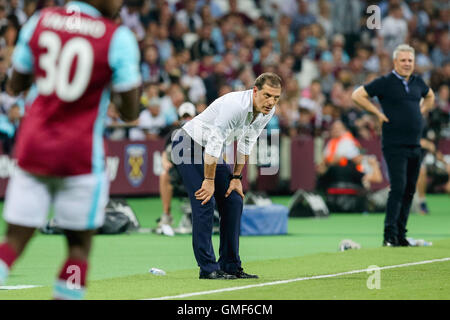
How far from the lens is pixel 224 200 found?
31.9ft

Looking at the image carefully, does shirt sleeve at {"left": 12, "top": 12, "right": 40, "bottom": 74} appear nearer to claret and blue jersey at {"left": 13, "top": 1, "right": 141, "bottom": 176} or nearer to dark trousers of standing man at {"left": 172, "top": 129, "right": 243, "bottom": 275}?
claret and blue jersey at {"left": 13, "top": 1, "right": 141, "bottom": 176}

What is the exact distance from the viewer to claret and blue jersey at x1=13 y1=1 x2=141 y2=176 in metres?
5.67

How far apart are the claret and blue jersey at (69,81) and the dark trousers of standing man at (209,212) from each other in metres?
3.86

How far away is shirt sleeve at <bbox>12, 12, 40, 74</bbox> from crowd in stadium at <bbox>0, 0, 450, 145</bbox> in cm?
1341

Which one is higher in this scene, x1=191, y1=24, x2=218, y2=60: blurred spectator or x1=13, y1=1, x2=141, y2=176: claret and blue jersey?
x1=191, y1=24, x2=218, y2=60: blurred spectator

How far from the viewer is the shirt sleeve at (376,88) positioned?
13.1 meters

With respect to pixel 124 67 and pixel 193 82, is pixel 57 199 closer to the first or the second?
pixel 124 67

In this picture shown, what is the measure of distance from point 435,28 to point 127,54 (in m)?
24.7

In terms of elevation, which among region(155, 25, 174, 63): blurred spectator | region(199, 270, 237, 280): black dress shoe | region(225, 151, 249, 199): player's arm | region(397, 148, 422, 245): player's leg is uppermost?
region(155, 25, 174, 63): blurred spectator

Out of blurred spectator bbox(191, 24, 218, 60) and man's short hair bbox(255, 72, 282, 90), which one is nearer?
man's short hair bbox(255, 72, 282, 90)

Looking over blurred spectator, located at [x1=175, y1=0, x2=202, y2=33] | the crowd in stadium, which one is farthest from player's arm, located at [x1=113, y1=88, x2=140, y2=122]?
blurred spectator, located at [x1=175, y1=0, x2=202, y2=33]

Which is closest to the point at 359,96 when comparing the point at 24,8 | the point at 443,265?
the point at 443,265

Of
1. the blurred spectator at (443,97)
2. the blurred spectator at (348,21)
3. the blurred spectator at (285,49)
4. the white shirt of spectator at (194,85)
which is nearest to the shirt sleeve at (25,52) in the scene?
the blurred spectator at (285,49)

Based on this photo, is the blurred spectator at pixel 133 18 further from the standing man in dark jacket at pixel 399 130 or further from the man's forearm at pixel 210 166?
the man's forearm at pixel 210 166
